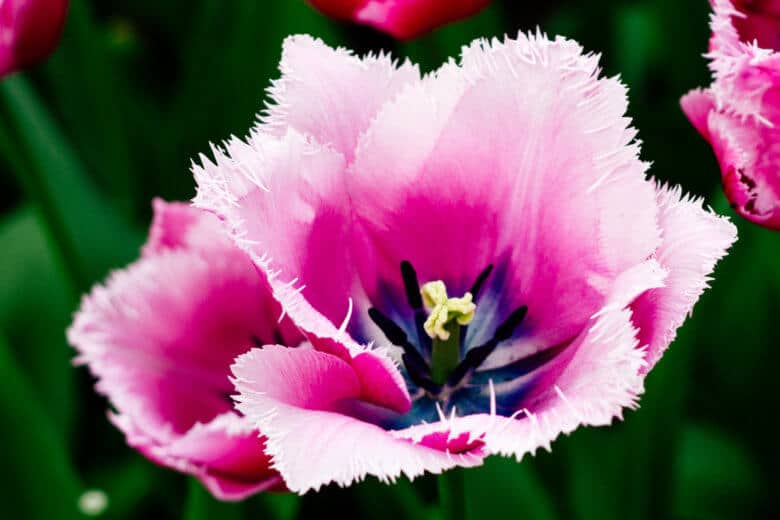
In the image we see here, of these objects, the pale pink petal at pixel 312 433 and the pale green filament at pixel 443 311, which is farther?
the pale green filament at pixel 443 311

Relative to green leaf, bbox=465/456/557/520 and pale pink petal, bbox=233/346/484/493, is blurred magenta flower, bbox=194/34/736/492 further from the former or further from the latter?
green leaf, bbox=465/456/557/520

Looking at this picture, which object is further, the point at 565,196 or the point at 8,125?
the point at 8,125

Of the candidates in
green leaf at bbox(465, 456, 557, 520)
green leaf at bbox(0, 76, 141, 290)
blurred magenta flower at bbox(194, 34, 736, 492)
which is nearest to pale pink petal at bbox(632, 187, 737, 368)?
blurred magenta flower at bbox(194, 34, 736, 492)

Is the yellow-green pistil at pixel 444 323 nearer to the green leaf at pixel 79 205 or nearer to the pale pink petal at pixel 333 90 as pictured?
the pale pink petal at pixel 333 90

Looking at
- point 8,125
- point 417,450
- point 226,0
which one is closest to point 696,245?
point 417,450

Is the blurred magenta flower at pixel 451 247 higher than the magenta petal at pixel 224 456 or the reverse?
higher

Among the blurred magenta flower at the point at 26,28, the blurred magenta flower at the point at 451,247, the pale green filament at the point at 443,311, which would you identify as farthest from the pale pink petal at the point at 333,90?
the blurred magenta flower at the point at 26,28

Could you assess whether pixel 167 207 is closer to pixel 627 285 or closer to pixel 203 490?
pixel 203 490

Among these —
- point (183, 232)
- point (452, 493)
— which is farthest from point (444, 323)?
point (183, 232)
